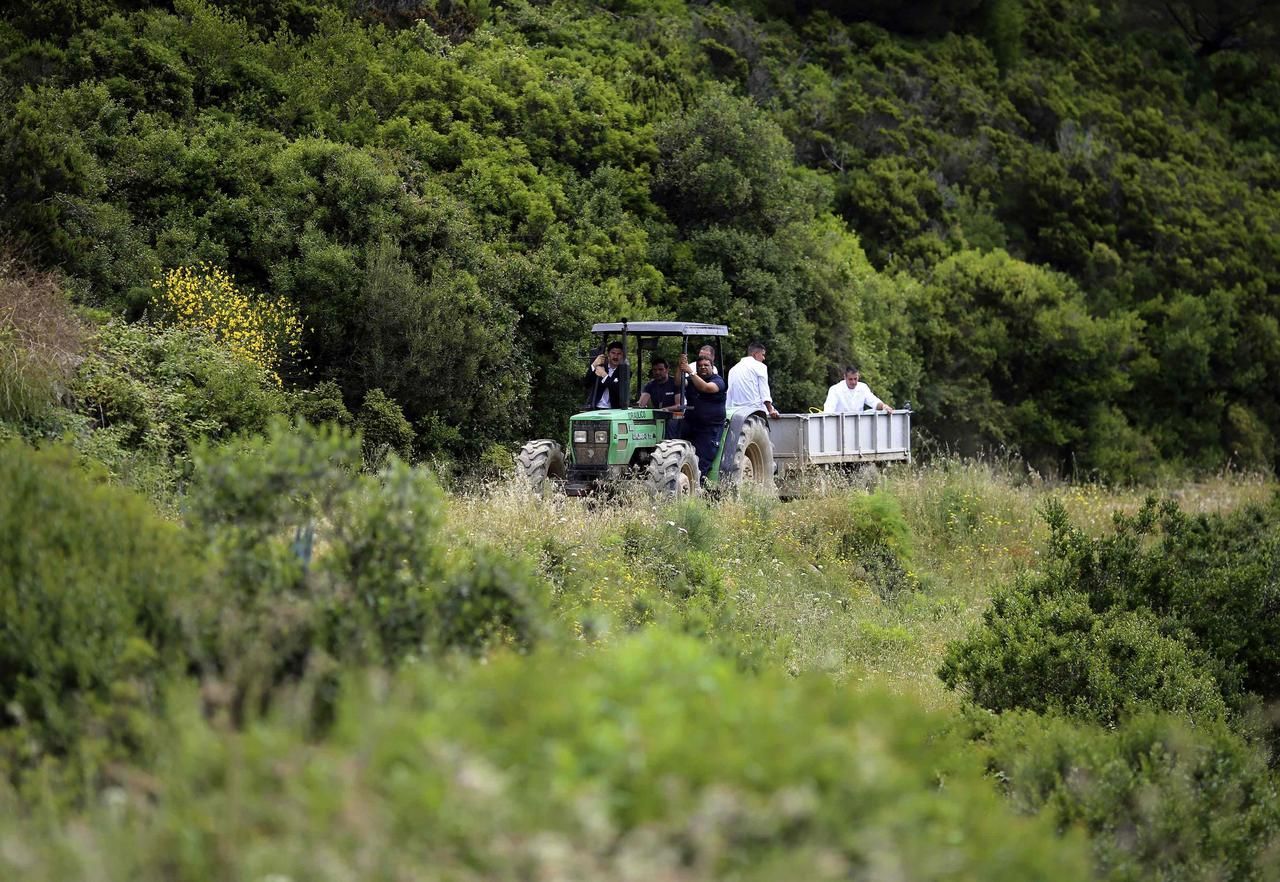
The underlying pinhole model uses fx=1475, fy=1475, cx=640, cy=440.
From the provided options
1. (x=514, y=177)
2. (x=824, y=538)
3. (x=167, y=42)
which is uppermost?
(x=167, y=42)

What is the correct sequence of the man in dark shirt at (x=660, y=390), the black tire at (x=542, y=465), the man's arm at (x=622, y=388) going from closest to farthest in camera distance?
the black tire at (x=542, y=465) → the man's arm at (x=622, y=388) → the man in dark shirt at (x=660, y=390)

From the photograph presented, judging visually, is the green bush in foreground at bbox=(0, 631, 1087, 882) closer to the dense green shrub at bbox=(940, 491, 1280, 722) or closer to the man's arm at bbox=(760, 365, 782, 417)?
the dense green shrub at bbox=(940, 491, 1280, 722)

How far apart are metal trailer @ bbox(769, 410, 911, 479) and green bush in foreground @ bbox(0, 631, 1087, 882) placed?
1525cm

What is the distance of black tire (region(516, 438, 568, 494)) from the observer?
16.5m

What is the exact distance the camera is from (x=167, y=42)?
902 inches

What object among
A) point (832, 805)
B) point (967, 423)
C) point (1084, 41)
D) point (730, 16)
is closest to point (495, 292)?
point (967, 423)

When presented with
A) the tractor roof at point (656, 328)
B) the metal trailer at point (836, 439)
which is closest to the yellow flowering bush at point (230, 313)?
the tractor roof at point (656, 328)

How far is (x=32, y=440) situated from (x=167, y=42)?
36.7ft

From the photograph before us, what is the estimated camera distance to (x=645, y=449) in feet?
57.7

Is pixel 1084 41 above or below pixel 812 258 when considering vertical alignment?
above

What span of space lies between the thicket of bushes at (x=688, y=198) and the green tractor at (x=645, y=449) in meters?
3.78

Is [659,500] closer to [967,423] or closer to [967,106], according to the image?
[967,423]

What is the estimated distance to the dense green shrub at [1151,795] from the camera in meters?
6.55

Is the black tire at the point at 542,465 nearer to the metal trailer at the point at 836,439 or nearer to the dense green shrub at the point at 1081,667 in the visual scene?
the metal trailer at the point at 836,439
